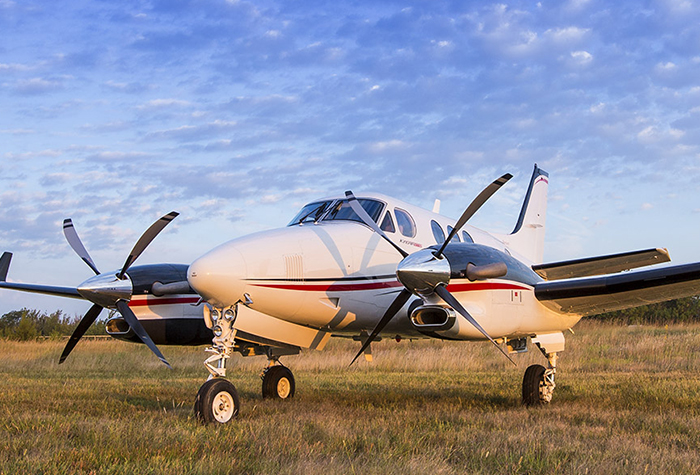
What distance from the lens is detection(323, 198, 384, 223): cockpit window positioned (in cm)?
980

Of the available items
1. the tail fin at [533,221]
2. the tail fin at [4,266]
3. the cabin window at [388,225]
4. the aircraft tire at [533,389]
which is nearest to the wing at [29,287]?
the tail fin at [4,266]

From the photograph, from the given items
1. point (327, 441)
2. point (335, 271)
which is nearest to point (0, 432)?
point (327, 441)

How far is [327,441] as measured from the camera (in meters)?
6.54

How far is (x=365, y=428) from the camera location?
24.2 ft

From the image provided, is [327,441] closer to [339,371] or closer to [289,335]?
[289,335]

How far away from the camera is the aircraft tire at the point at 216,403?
7148 mm

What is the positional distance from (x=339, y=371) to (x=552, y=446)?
13950 mm

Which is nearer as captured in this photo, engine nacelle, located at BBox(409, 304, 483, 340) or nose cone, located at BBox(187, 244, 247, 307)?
nose cone, located at BBox(187, 244, 247, 307)

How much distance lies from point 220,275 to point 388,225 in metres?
3.32

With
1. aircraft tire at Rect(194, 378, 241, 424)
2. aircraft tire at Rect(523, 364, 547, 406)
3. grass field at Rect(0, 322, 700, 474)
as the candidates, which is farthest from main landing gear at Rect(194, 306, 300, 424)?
aircraft tire at Rect(523, 364, 547, 406)

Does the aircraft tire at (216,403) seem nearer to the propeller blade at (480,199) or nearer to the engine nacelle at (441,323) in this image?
the engine nacelle at (441,323)

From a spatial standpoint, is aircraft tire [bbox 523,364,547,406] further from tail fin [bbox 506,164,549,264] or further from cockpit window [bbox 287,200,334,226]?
tail fin [bbox 506,164,549,264]

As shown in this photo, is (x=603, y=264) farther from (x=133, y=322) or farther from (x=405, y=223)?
(x=133, y=322)

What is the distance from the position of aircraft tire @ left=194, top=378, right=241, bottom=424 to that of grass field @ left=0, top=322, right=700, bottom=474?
9.1 inches
